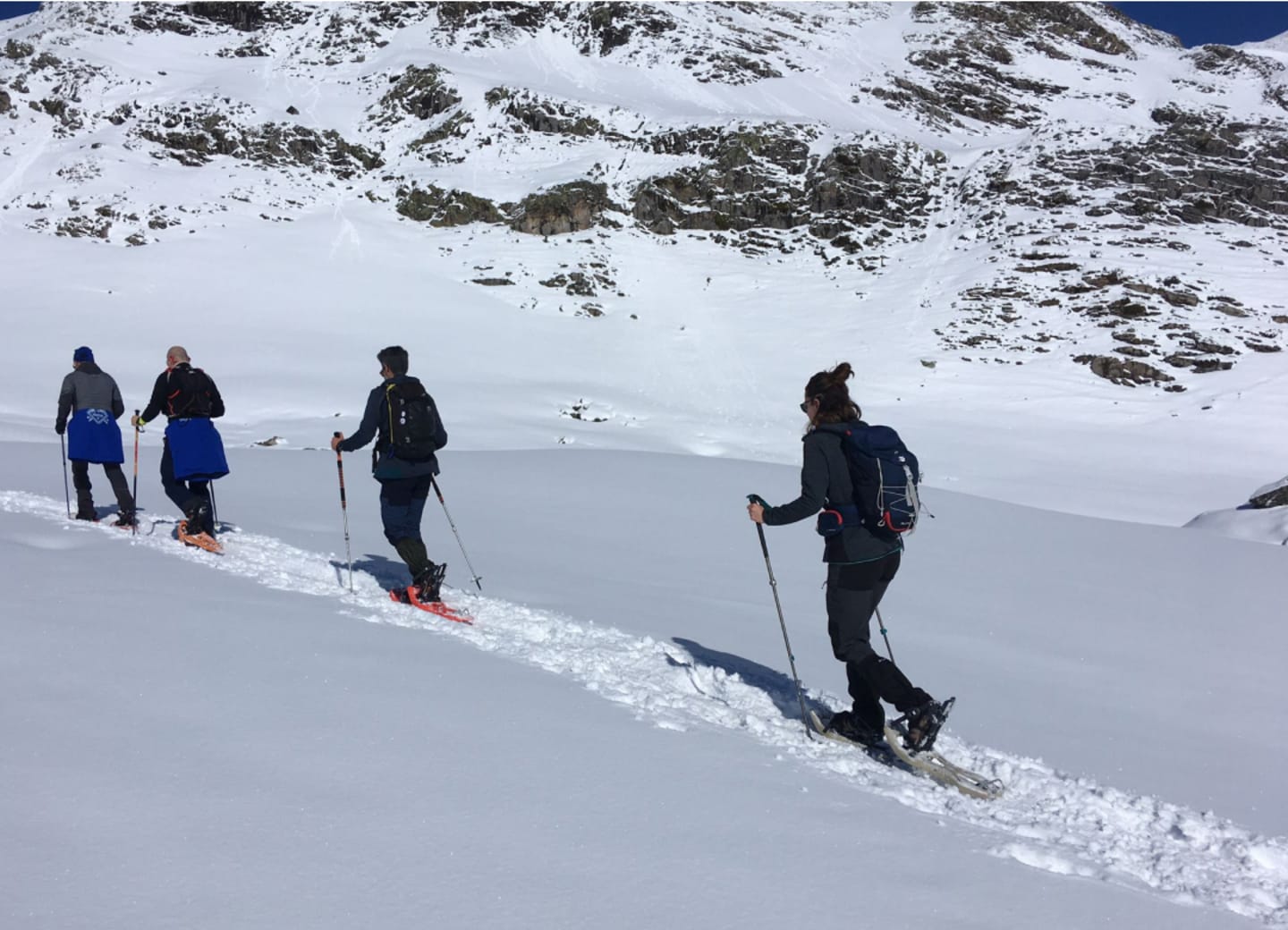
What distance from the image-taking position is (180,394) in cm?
747

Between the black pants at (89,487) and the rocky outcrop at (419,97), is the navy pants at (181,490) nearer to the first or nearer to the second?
the black pants at (89,487)

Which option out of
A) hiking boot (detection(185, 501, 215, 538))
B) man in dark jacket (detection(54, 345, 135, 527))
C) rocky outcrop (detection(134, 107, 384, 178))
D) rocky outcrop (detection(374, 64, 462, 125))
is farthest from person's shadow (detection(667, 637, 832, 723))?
rocky outcrop (detection(374, 64, 462, 125))

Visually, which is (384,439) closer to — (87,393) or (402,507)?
(402,507)

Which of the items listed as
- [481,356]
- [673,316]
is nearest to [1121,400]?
[673,316]

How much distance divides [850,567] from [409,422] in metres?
3.66

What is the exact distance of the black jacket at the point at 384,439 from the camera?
6266 millimetres

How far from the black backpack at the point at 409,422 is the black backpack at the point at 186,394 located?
2517 mm

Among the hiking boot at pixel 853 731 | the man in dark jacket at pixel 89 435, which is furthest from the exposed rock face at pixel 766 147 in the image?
the hiking boot at pixel 853 731

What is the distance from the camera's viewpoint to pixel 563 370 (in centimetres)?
2756

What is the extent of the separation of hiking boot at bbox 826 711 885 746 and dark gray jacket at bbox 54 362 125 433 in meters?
7.51

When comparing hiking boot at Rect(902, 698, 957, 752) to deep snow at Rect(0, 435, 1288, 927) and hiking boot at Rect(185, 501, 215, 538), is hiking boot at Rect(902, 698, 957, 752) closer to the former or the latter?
deep snow at Rect(0, 435, 1288, 927)

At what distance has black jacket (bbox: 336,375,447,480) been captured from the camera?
20.6ft

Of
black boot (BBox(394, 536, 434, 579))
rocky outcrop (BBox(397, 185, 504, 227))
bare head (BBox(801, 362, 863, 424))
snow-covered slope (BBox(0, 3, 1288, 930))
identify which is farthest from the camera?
rocky outcrop (BBox(397, 185, 504, 227))

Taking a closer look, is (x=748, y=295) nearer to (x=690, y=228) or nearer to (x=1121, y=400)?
(x=690, y=228)
